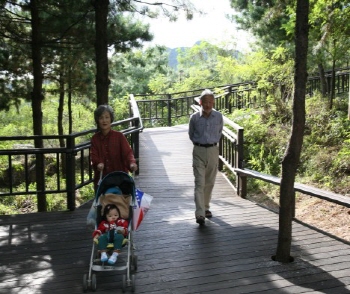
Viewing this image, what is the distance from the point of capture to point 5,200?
15.0 metres

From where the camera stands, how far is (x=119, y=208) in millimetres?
4418

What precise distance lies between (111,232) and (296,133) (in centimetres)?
208

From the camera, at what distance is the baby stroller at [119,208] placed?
3949 mm

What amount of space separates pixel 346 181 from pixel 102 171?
573 centimetres

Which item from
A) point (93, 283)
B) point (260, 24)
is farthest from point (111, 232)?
point (260, 24)

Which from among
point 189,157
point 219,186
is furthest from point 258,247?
point 189,157

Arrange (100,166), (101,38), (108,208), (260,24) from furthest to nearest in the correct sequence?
(260,24), (101,38), (100,166), (108,208)

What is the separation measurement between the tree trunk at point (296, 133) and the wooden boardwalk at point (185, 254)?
29 centimetres

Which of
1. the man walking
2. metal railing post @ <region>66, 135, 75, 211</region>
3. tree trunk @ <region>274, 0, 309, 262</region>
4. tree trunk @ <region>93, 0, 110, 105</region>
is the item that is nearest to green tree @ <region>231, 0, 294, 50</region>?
tree trunk @ <region>93, 0, 110, 105</region>

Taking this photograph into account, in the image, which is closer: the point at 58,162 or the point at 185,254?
the point at 185,254

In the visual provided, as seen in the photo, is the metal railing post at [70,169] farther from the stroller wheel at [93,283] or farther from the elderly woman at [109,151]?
the stroller wheel at [93,283]

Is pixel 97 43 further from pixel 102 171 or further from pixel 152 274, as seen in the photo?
pixel 152 274

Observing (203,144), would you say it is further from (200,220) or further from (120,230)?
(120,230)

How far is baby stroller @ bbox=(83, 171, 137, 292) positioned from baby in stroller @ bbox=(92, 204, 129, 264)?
49 mm
